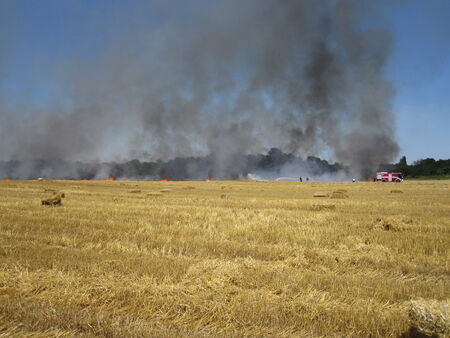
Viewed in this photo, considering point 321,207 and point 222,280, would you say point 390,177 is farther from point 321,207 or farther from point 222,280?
point 222,280

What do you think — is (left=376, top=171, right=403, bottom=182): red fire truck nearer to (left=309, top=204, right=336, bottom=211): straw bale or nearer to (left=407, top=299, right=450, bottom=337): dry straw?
(left=309, top=204, right=336, bottom=211): straw bale

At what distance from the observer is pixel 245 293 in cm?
644

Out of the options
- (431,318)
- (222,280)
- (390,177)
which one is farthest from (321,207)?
(390,177)

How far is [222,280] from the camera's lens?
6.95 m

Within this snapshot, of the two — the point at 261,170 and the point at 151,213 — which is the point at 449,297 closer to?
the point at 151,213

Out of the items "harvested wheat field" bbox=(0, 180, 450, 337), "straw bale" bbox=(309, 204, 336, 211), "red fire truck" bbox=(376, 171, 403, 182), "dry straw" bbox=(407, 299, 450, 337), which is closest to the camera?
"dry straw" bbox=(407, 299, 450, 337)

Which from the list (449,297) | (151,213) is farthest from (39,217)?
(449,297)

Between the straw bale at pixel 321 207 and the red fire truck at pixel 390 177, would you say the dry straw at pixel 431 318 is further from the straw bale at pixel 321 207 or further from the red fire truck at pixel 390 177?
the red fire truck at pixel 390 177

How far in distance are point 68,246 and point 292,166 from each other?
125 meters

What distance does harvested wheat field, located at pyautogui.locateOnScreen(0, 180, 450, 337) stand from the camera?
206 inches

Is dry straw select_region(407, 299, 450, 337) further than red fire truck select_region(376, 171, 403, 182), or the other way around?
red fire truck select_region(376, 171, 403, 182)

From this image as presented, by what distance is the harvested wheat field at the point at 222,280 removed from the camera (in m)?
5.23

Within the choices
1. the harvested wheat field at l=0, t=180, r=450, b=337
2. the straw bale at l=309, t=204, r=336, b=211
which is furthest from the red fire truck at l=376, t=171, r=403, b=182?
the harvested wheat field at l=0, t=180, r=450, b=337

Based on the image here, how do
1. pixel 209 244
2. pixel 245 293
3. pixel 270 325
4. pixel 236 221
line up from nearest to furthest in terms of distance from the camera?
pixel 270 325 < pixel 245 293 < pixel 209 244 < pixel 236 221
